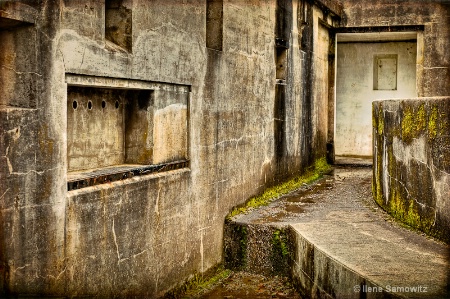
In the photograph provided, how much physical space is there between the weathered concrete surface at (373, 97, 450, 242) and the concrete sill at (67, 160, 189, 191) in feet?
8.49

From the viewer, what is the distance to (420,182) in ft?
18.4

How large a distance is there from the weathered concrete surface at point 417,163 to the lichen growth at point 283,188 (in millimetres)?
1707

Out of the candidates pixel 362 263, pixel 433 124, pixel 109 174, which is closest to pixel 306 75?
pixel 433 124

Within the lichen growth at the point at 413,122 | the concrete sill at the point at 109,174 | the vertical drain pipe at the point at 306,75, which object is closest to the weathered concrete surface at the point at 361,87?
the vertical drain pipe at the point at 306,75

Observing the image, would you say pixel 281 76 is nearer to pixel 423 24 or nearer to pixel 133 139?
pixel 133 139

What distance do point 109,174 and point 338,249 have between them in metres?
2.24

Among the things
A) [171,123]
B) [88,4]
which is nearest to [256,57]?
[171,123]

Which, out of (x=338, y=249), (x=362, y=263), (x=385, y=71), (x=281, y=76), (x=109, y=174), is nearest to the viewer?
(x=362, y=263)

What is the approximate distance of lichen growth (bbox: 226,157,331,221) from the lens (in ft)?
24.4

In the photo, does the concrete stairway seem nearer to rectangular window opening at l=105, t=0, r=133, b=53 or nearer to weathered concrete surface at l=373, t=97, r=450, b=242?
weathered concrete surface at l=373, t=97, r=450, b=242

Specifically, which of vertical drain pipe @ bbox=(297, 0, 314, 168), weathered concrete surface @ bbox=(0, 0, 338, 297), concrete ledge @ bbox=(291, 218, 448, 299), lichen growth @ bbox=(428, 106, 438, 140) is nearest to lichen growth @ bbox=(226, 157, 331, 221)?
weathered concrete surface @ bbox=(0, 0, 338, 297)

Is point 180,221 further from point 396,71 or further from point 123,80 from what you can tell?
point 396,71

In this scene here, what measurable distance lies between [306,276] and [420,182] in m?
1.53

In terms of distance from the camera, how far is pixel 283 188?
898cm
